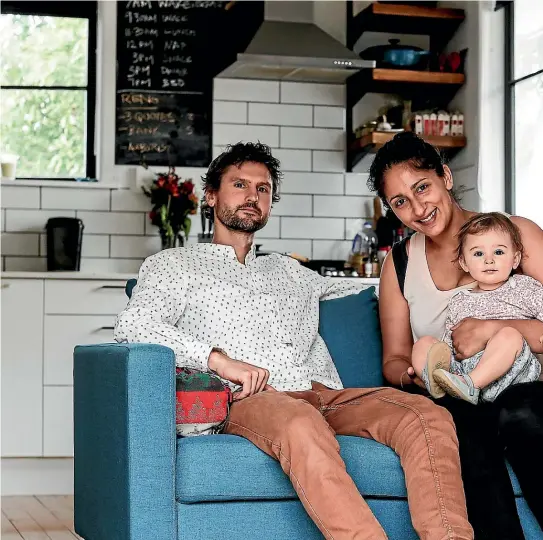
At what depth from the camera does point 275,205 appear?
536cm

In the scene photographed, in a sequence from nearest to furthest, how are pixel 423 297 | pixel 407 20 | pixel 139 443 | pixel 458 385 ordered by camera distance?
pixel 139 443, pixel 458 385, pixel 423 297, pixel 407 20

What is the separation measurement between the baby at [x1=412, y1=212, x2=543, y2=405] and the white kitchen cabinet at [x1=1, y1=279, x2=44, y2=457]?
7.96ft

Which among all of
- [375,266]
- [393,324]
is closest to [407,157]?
[393,324]

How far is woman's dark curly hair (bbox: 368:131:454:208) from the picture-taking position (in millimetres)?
2949

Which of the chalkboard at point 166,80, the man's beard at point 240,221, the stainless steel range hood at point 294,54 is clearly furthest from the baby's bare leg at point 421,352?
the chalkboard at point 166,80

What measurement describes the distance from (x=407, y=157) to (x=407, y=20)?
2.48 meters

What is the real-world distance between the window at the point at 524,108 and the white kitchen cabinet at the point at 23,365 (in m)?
2.37

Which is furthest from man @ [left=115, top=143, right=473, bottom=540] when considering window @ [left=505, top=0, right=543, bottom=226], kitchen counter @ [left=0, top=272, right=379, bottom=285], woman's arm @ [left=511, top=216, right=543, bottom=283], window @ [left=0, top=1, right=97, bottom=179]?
window @ [left=0, top=1, right=97, bottom=179]

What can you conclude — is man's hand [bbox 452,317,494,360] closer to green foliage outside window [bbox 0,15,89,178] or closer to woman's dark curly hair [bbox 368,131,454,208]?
woman's dark curly hair [bbox 368,131,454,208]

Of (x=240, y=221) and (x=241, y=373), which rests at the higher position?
(x=240, y=221)

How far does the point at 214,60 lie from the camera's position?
17.4 feet

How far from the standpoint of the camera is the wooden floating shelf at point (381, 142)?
16.3 feet

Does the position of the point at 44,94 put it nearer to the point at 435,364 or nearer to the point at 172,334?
the point at 172,334

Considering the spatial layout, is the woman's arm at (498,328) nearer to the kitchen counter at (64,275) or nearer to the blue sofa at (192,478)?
the blue sofa at (192,478)
